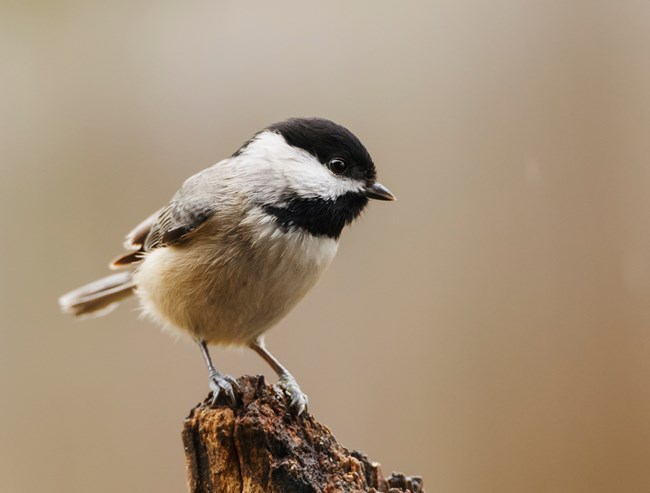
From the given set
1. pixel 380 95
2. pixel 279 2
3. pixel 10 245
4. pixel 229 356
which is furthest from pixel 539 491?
pixel 10 245

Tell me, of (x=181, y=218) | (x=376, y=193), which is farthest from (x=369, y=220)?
(x=181, y=218)

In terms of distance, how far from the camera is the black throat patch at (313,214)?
1594 millimetres

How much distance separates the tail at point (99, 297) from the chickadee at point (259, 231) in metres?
0.33

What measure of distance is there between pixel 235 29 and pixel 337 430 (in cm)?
152

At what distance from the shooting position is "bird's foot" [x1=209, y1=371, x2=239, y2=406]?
1479mm

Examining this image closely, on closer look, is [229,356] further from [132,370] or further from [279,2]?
[279,2]

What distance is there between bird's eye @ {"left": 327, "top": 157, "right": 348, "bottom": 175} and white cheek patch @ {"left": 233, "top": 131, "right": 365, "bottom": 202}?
12 mm

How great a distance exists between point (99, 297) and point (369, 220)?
3.35ft

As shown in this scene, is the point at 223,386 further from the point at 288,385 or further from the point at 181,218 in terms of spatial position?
the point at 181,218

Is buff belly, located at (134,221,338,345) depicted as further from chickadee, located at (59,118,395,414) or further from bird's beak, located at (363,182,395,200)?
bird's beak, located at (363,182,395,200)

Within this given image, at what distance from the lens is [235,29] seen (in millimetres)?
2492

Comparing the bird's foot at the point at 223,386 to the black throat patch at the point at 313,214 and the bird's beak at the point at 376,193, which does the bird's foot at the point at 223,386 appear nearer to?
the black throat patch at the point at 313,214

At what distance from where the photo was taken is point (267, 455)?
131cm

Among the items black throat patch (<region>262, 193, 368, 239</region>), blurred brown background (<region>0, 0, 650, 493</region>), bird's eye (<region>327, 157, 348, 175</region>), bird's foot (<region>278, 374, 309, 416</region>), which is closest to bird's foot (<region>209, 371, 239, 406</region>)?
bird's foot (<region>278, 374, 309, 416</region>)
